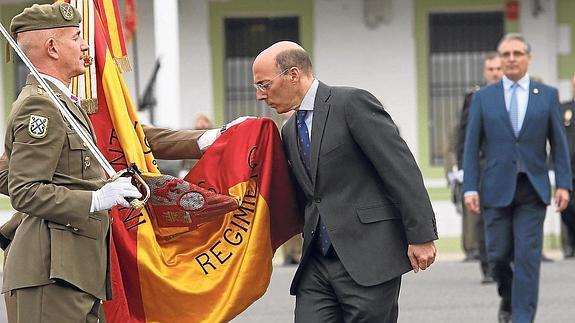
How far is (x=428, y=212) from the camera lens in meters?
6.55

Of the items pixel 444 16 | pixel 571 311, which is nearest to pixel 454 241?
pixel 444 16

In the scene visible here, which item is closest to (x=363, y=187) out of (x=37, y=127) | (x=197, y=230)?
(x=197, y=230)

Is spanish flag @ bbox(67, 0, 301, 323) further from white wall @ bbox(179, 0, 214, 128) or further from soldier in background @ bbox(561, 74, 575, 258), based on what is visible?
white wall @ bbox(179, 0, 214, 128)

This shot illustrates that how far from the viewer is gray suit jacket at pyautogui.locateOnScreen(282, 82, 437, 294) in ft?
21.4

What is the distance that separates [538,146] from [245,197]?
391 centimetres

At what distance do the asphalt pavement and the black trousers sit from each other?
459 cm

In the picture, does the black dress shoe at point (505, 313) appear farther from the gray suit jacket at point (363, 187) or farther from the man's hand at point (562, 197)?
the gray suit jacket at point (363, 187)

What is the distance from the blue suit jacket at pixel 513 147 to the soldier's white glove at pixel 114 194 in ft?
16.3

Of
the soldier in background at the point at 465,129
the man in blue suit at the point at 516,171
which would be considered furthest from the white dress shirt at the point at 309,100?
the soldier in background at the point at 465,129

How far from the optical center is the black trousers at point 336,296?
657 centimetres

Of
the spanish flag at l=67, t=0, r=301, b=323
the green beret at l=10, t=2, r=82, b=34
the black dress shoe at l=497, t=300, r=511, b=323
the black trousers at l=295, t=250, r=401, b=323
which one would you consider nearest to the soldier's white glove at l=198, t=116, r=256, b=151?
the spanish flag at l=67, t=0, r=301, b=323

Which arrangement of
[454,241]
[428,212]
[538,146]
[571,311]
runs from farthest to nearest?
[454,241]
[571,311]
[538,146]
[428,212]

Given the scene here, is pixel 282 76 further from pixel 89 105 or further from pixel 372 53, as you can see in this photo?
pixel 372 53

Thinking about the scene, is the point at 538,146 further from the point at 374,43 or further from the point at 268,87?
the point at 374,43
